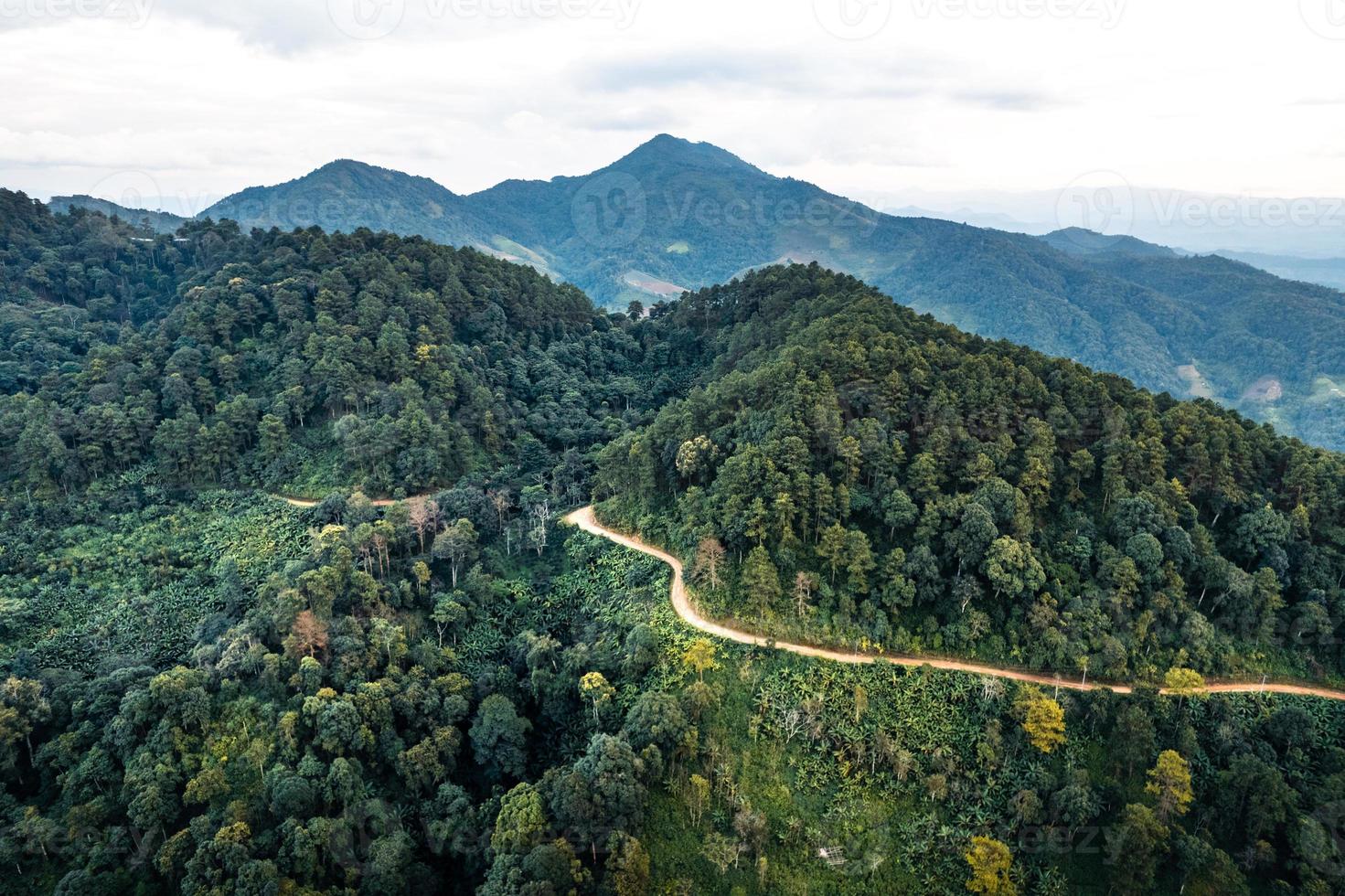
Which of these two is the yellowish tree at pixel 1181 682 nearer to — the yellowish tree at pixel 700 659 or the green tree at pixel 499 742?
the yellowish tree at pixel 700 659

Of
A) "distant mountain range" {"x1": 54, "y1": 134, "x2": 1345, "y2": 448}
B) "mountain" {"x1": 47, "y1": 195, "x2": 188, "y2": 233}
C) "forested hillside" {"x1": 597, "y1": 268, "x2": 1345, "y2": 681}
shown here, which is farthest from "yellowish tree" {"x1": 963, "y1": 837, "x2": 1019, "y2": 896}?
"mountain" {"x1": 47, "y1": 195, "x2": 188, "y2": 233}

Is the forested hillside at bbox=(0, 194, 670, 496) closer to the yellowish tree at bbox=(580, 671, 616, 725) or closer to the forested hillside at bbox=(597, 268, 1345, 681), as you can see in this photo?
the forested hillside at bbox=(597, 268, 1345, 681)

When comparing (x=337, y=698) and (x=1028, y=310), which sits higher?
(x=1028, y=310)

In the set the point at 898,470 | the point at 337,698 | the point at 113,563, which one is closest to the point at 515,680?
the point at 337,698

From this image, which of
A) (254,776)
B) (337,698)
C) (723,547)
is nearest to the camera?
(254,776)

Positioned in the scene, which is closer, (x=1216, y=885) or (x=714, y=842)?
(x=1216, y=885)

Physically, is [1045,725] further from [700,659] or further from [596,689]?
[596,689]

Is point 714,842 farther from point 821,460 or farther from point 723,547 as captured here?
point 821,460
